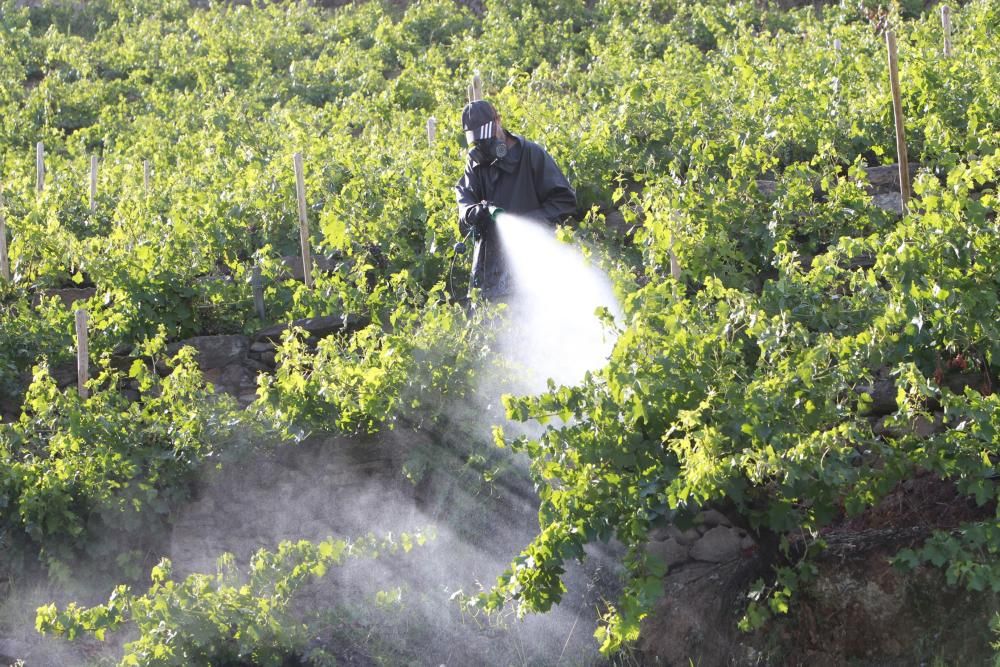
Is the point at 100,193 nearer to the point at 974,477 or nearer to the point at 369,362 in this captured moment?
the point at 369,362

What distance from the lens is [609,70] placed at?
458 inches

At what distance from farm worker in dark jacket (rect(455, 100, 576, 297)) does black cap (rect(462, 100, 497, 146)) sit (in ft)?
0.18

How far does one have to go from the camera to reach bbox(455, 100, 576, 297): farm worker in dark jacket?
7145 millimetres

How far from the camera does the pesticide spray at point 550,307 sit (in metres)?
6.47

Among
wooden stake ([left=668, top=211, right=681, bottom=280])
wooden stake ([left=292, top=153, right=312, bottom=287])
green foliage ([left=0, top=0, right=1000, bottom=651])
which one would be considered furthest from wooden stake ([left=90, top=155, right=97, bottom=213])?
wooden stake ([left=668, top=211, right=681, bottom=280])

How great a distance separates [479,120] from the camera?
7004 millimetres

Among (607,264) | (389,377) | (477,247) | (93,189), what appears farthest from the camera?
(93,189)

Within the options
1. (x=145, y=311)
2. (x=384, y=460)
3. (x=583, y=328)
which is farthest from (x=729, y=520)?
(x=145, y=311)

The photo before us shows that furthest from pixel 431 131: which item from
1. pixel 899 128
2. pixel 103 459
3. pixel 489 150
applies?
pixel 103 459

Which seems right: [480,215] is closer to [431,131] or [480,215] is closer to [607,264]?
[607,264]

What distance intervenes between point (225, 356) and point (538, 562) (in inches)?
135

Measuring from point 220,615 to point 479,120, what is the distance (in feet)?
9.07

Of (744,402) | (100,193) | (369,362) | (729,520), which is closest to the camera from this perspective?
(744,402)

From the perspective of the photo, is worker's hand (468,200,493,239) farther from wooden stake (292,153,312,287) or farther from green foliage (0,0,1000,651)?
wooden stake (292,153,312,287)
